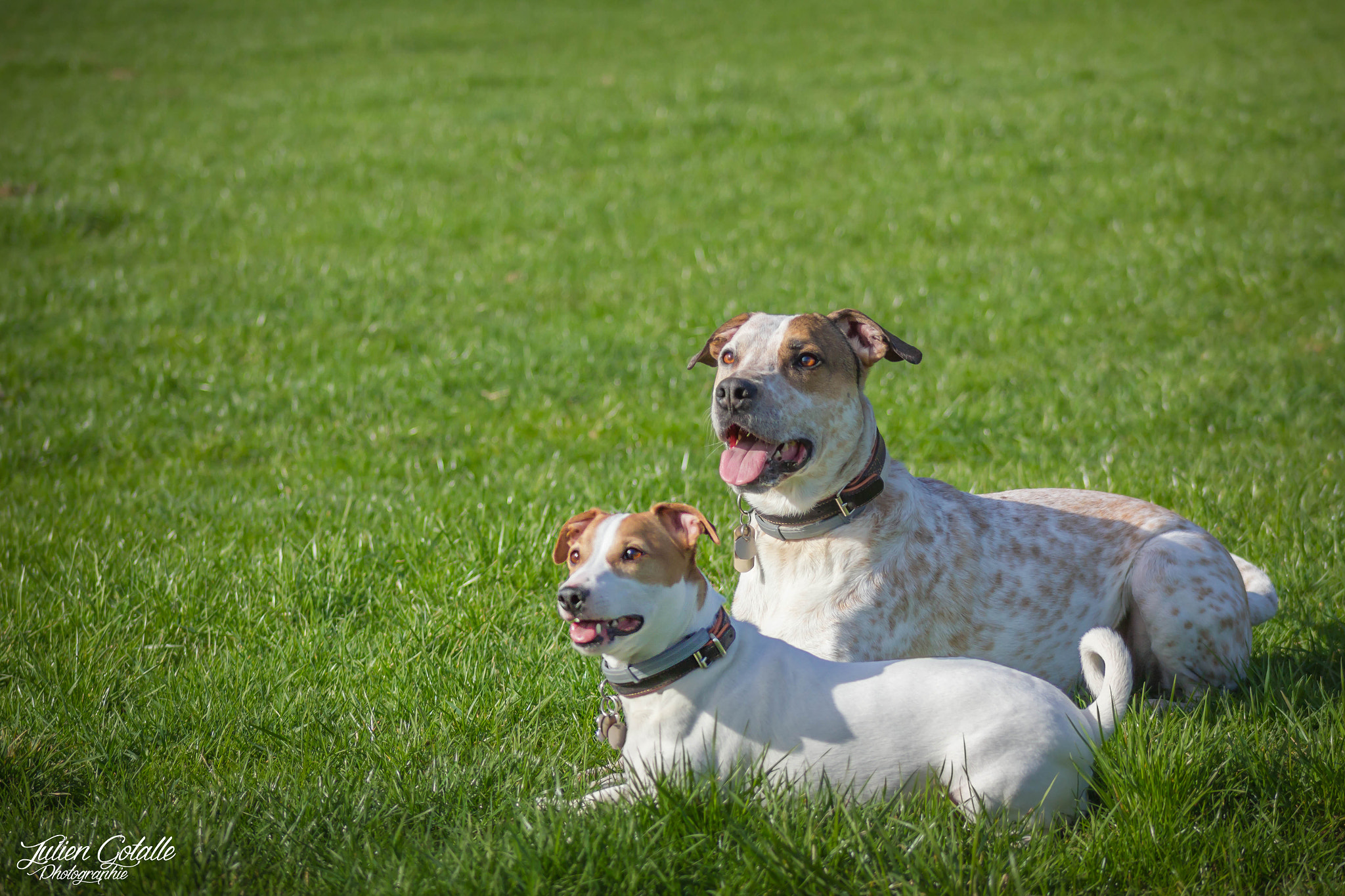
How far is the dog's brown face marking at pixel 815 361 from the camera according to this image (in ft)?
14.0

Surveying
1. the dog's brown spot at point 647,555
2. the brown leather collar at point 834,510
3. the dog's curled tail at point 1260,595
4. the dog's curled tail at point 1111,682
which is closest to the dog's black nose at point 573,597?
the dog's brown spot at point 647,555

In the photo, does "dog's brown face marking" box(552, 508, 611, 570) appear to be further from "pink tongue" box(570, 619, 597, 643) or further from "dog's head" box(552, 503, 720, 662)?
"pink tongue" box(570, 619, 597, 643)

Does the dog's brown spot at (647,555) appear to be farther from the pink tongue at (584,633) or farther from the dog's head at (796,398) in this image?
the dog's head at (796,398)

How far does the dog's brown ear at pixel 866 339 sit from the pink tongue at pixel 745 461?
0.70m

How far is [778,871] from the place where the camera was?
9.84 feet

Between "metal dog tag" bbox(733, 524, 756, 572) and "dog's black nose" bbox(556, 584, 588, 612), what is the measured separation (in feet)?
3.93

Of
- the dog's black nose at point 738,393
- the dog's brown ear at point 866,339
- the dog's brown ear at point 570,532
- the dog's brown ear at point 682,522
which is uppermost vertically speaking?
the dog's brown ear at point 866,339

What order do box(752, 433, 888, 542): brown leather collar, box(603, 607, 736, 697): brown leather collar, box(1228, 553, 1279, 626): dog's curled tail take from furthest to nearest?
box(1228, 553, 1279, 626): dog's curled tail < box(752, 433, 888, 542): brown leather collar < box(603, 607, 736, 697): brown leather collar

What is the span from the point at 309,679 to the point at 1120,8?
28464 millimetres

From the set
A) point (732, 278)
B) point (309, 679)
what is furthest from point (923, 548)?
point (732, 278)

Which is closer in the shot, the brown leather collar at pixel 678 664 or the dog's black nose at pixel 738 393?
the brown leather collar at pixel 678 664

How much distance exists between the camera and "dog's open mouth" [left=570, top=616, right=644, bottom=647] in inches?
125

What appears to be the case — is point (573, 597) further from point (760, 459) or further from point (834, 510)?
point (834, 510)
